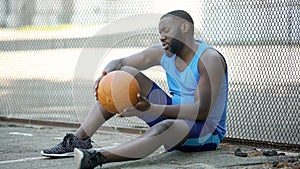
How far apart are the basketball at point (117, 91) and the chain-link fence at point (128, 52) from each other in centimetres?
146

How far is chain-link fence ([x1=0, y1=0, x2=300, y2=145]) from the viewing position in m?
5.93

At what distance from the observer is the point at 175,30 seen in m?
5.54

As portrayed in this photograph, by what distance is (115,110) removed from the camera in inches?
203

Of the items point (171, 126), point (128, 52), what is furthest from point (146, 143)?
point (128, 52)

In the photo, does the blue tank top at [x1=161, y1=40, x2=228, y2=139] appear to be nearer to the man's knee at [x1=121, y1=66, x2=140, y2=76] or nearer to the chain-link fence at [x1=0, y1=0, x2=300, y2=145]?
the man's knee at [x1=121, y1=66, x2=140, y2=76]

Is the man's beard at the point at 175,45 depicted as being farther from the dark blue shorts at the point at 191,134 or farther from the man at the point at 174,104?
the dark blue shorts at the point at 191,134

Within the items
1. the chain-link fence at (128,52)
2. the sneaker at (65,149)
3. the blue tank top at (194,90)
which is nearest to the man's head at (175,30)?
the blue tank top at (194,90)

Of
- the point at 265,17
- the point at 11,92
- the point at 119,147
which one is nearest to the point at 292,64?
the point at 265,17

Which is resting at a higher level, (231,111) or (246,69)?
(246,69)

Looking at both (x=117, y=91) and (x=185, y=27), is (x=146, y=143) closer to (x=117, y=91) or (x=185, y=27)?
(x=117, y=91)

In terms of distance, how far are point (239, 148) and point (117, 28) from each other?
2017mm

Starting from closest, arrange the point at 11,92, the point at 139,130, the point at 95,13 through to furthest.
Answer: the point at 139,130 → the point at 95,13 → the point at 11,92

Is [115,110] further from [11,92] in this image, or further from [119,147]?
[11,92]

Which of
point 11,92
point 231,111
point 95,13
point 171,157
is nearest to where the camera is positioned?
point 171,157
